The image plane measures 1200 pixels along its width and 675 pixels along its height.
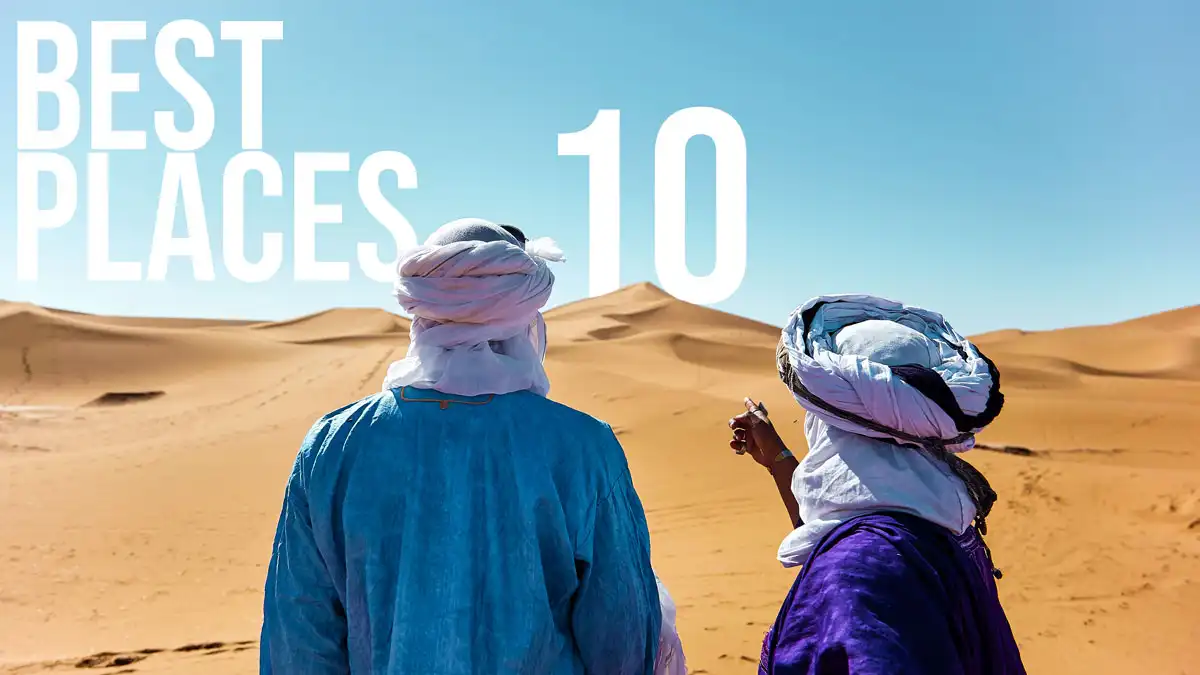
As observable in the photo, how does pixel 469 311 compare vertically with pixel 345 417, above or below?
above

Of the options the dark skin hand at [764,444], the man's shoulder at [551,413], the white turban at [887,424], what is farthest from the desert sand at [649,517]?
the man's shoulder at [551,413]

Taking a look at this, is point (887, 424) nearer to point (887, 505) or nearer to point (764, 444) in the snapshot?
point (887, 505)

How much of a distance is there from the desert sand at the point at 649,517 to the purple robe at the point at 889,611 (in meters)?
3.45

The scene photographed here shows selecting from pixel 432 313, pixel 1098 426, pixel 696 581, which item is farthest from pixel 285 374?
pixel 432 313

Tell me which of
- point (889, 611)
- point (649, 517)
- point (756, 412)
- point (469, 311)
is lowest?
point (649, 517)

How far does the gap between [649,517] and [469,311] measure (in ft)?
24.1

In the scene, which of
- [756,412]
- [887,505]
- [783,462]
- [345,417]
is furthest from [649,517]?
[345,417]

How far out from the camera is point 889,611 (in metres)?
1.43

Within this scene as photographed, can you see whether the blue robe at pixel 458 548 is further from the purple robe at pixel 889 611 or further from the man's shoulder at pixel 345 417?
the purple robe at pixel 889 611

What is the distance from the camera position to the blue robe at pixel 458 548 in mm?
1547

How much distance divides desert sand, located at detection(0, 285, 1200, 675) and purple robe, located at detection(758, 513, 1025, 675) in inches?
136

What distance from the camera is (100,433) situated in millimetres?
14742

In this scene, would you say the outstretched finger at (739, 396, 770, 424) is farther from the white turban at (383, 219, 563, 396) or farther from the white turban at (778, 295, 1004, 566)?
the white turban at (383, 219, 563, 396)

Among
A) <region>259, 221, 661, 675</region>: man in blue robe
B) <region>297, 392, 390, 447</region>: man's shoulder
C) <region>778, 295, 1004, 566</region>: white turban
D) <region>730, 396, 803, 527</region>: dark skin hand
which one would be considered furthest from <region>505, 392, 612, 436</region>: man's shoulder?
<region>730, 396, 803, 527</region>: dark skin hand
